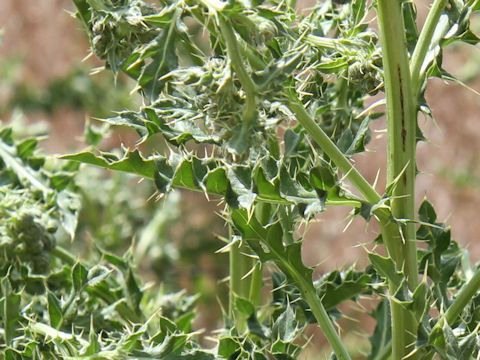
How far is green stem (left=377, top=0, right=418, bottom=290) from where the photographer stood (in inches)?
61.0

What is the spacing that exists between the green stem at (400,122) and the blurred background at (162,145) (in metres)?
2.51

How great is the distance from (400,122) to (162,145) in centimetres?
364

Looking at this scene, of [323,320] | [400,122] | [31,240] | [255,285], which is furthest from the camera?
[31,240]

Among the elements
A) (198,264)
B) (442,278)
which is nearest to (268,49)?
(442,278)

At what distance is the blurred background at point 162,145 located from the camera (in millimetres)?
4918

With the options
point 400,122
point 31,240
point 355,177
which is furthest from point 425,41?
point 31,240

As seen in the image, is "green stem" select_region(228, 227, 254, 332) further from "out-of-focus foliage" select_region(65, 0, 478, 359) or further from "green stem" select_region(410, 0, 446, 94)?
"green stem" select_region(410, 0, 446, 94)

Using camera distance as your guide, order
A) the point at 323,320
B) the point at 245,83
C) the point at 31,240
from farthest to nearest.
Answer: the point at 31,240 < the point at 323,320 < the point at 245,83

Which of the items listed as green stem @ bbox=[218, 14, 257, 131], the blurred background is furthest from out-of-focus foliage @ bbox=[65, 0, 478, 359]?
the blurred background

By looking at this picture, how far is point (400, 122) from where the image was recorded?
1.59m

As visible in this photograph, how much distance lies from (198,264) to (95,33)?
335 centimetres

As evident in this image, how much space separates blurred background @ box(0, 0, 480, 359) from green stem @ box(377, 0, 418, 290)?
2.51 metres

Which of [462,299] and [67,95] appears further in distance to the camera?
[67,95]

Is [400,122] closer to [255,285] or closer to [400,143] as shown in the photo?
[400,143]
